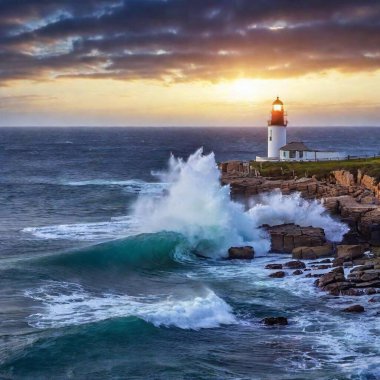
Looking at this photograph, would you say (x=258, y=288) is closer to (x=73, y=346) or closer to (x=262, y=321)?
(x=262, y=321)

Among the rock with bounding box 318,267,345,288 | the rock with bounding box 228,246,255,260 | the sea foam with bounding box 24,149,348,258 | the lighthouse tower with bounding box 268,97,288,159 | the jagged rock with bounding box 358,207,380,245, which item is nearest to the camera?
the rock with bounding box 318,267,345,288

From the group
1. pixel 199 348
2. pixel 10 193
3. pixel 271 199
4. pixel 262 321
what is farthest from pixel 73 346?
pixel 10 193

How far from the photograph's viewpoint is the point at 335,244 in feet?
92.5

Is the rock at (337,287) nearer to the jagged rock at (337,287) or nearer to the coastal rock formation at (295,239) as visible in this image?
the jagged rock at (337,287)

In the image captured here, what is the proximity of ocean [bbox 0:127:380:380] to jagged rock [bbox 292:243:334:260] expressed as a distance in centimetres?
121

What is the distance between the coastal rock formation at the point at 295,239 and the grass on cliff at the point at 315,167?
36.2ft

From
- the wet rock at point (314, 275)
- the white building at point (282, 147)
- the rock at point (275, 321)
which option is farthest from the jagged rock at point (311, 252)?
the white building at point (282, 147)

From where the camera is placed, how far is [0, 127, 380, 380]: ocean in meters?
15.4

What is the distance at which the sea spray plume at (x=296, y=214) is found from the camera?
1177 inches

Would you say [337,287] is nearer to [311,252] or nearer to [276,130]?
[311,252]

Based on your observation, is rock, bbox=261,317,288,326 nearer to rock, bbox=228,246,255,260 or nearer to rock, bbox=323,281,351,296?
rock, bbox=323,281,351,296

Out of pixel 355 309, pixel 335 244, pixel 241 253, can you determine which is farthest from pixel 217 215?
pixel 355 309

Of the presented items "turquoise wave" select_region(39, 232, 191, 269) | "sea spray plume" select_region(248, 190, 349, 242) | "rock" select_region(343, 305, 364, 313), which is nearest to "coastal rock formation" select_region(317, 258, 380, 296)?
"rock" select_region(343, 305, 364, 313)

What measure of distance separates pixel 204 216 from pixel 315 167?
1342 cm
